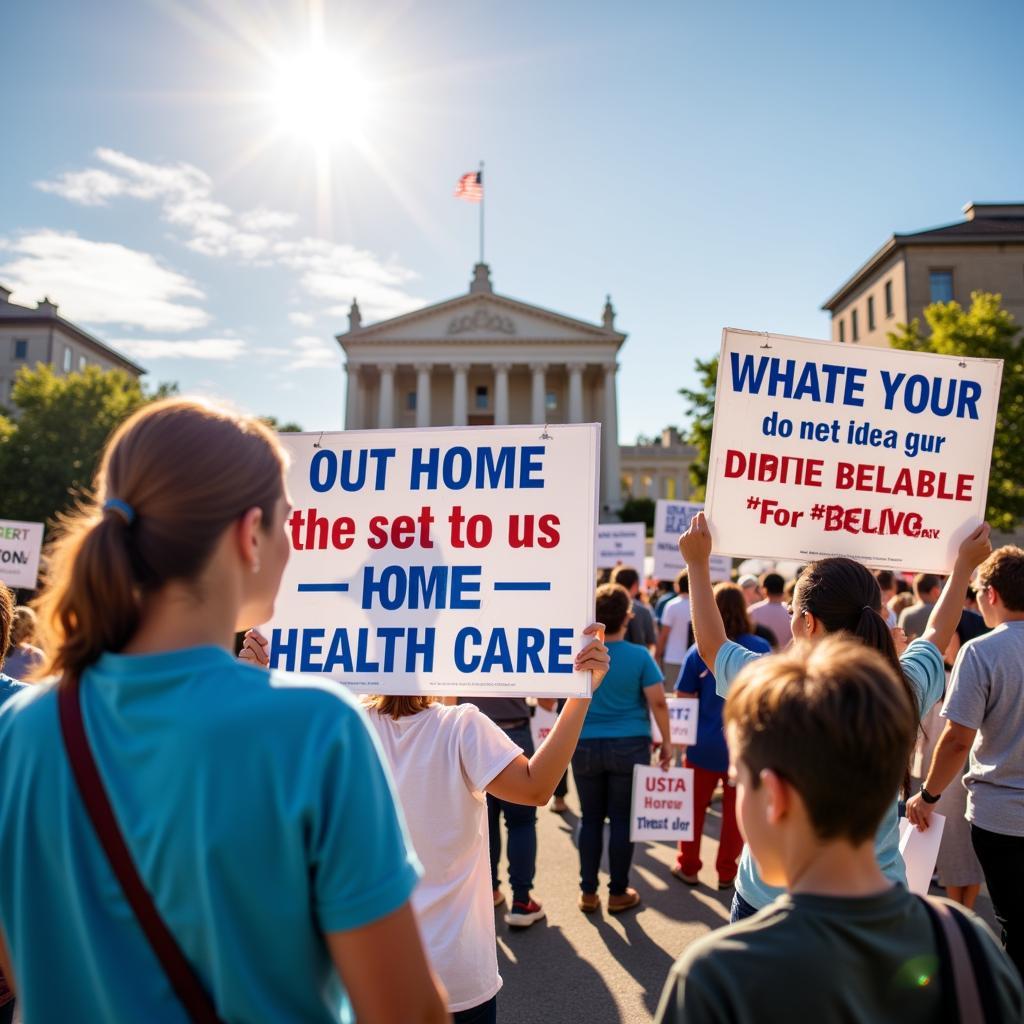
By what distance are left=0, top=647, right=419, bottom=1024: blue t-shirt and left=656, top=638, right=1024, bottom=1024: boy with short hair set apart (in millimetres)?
521

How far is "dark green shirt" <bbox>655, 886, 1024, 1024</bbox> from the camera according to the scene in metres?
1.23

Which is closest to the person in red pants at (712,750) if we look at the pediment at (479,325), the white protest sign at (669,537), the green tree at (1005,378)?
the white protest sign at (669,537)

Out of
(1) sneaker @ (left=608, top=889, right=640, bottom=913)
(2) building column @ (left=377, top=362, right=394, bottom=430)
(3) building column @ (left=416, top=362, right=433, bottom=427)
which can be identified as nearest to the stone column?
(3) building column @ (left=416, top=362, right=433, bottom=427)

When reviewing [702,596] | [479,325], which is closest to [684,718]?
[702,596]

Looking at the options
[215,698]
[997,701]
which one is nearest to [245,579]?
[215,698]

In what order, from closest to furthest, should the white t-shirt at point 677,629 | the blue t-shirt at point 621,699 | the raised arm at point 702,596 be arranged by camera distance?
the raised arm at point 702,596, the blue t-shirt at point 621,699, the white t-shirt at point 677,629

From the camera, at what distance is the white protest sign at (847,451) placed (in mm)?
3232

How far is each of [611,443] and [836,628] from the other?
185 ft

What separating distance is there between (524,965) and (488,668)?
9.18 feet

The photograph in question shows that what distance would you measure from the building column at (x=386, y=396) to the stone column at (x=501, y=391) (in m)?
7.63

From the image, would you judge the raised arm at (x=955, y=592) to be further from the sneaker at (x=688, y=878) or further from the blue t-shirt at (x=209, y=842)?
the sneaker at (x=688, y=878)

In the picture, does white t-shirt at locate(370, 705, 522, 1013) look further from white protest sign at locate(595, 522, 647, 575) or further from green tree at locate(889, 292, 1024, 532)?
green tree at locate(889, 292, 1024, 532)

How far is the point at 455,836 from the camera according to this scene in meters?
2.39

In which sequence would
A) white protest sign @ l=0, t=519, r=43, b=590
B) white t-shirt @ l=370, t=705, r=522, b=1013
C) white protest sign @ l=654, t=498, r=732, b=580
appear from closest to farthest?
white t-shirt @ l=370, t=705, r=522, b=1013 → white protest sign @ l=0, t=519, r=43, b=590 → white protest sign @ l=654, t=498, r=732, b=580
